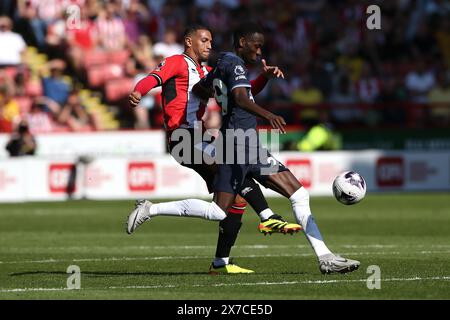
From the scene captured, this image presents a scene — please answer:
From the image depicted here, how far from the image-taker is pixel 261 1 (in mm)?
33812

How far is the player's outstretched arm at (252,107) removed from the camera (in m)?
10.4

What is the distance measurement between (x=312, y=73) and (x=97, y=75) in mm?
6338

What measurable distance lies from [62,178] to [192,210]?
1553cm

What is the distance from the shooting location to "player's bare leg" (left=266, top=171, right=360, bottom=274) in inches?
431

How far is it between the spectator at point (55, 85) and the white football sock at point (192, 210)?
17.3 m

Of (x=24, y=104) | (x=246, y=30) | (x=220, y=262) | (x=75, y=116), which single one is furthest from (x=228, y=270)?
(x=75, y=116)

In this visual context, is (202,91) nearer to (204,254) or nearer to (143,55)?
(204,254)

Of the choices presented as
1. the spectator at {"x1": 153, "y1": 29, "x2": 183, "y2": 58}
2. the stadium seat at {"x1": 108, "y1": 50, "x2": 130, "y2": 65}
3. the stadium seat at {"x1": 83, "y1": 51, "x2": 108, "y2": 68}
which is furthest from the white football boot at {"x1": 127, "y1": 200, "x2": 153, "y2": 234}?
the stadium seat at {"x1": 108, "y1": 50, "x2": 130, "y2": 65}

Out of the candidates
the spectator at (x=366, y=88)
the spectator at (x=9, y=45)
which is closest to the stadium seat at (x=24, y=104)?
the spectator at (x=9, y=45)

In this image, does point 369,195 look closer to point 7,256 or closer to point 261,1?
point 261,1

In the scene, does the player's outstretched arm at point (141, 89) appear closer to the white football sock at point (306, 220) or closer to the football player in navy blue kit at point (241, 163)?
the football player in navy blue kit at point (241, 163)

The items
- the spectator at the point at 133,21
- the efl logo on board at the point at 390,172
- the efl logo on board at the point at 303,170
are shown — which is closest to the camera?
the efl logo on board at the point at 303,170

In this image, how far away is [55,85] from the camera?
1108 inches
